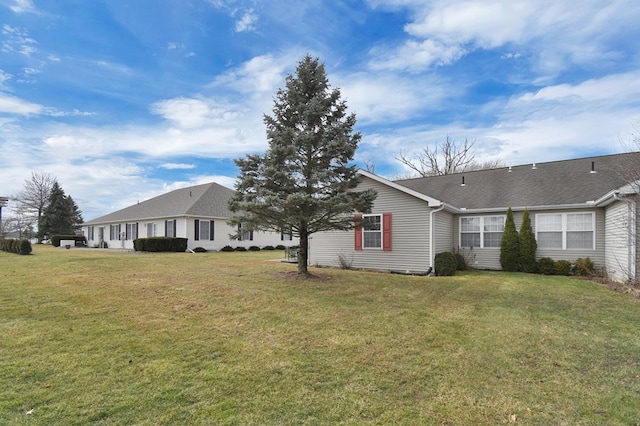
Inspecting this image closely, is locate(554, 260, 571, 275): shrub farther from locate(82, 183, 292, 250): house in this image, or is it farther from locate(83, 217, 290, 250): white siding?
locate(82, 183, 292, 250): house

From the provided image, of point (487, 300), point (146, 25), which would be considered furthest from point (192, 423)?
point (146, 25)

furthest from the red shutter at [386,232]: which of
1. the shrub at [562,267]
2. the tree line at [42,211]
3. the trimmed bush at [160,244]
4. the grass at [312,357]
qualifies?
the tree line at [42,211]

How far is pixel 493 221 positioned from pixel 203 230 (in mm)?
18257

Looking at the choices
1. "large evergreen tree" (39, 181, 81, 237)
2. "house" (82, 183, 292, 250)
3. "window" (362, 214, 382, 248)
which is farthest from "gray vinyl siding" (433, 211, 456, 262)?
"large evergreen tree" (39, 181, 81, 237)

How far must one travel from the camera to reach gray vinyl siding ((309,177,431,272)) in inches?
489

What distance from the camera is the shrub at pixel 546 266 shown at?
12.3m

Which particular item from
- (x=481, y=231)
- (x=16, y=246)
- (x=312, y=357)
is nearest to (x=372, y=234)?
(x=481, y=231)

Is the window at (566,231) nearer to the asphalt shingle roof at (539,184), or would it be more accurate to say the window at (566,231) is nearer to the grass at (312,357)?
the asphalt shingle roof at (539,184)

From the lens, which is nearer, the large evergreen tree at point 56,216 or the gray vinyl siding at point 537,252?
the gray vinyl siding at point 537,252

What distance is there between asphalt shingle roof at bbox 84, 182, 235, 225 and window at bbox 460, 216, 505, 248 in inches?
624

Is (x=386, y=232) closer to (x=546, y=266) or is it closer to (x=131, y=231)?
(x=546, y=266)

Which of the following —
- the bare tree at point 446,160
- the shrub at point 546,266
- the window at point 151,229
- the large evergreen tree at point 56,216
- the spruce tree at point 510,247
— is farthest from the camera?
the large evergreen tree at point 56,216

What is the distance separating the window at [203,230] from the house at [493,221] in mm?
11551

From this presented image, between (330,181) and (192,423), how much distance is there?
744 centimetres
